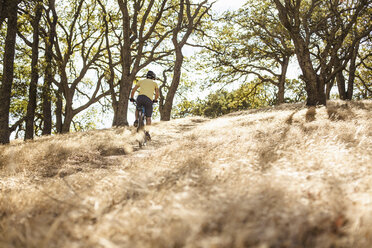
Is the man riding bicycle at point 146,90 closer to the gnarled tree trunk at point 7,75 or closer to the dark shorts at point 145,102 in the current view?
the dark shorts at point 145,102

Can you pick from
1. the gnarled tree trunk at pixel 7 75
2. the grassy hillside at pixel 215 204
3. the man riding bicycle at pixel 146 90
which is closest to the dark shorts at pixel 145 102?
the man riding bicycle at pixel 146 90

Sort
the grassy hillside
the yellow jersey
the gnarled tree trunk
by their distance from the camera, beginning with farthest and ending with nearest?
the gnarled tree trunk → the yellow jersey → the grassy hillside

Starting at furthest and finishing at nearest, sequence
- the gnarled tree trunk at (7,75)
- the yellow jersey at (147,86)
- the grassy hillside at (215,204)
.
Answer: the gnarled tree trunk at (7,75), the yellow jersey at (147,86), the grassy hillside at (215,204)

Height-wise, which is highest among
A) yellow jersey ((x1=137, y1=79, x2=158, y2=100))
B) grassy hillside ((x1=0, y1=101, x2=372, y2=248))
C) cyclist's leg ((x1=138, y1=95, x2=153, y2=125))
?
yellow jersey ((x1=137, y1=79, x2=158, y2=100))

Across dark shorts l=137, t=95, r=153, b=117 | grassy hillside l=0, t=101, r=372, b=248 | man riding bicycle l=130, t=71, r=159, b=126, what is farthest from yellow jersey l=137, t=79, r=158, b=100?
grassy hillside l=0, t=101, r=372, b=248

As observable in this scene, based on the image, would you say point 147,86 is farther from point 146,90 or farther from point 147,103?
point 147,103

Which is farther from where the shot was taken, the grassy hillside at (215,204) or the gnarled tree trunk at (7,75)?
the gnarled tree trunk at (7,75)

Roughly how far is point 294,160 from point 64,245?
308 centimetres

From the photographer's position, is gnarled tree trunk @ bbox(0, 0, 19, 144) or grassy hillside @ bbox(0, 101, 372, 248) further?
gnarled tree trunk @ bbox(0, 0, 19, 144)

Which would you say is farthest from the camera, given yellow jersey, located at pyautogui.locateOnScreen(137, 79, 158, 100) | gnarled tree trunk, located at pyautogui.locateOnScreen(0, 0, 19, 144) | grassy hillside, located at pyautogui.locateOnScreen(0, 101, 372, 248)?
gnarled tree trunk, located at pyautogui.locateOnScreen(0, 0, 19, 144)

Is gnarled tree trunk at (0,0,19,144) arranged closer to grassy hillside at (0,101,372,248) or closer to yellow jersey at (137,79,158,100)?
yellow jersey at (137,79,158,100)

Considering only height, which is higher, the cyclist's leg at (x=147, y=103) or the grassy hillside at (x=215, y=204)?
the cyclist's leg at (x=147, y=103)

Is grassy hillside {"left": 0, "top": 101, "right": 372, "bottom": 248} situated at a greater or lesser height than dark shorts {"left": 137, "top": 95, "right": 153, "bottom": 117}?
lesser

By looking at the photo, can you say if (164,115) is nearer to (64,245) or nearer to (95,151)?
(95,151)
